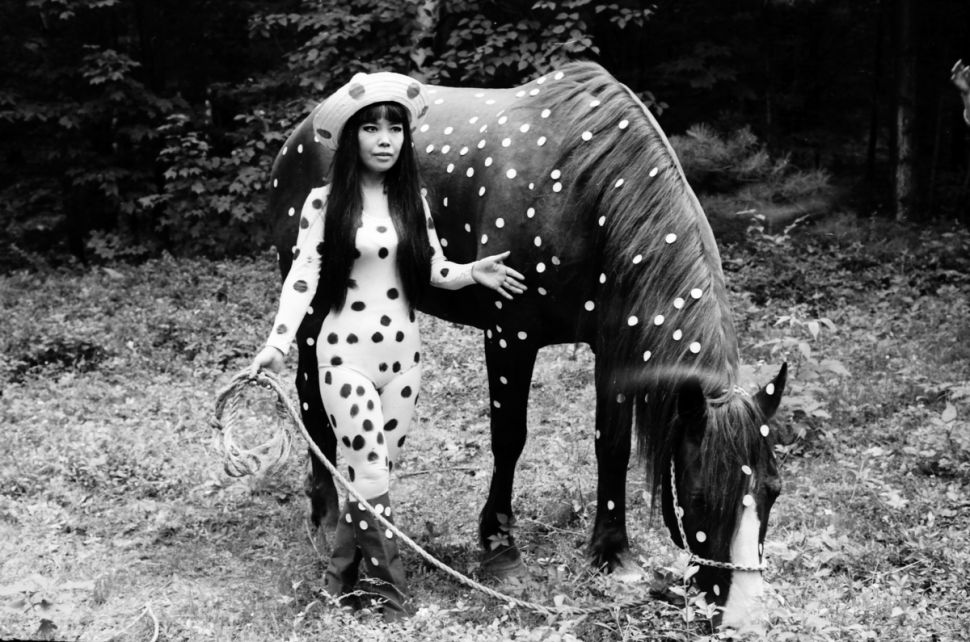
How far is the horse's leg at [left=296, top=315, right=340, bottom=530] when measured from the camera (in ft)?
14.7

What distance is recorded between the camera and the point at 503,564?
13.7 feet

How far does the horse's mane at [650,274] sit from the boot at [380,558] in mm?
1100

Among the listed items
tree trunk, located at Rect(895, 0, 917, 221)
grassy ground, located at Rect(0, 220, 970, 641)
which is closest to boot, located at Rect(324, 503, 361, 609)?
grassy ground, located at Rect(0, 220, 970, 641)

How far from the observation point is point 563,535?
4617 mm

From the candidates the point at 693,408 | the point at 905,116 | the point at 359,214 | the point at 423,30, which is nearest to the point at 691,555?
the point at 693,408

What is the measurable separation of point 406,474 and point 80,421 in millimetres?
2474

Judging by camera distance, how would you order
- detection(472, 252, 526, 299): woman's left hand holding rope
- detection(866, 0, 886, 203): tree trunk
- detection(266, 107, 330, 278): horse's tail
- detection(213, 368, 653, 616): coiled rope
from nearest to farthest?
detection(213, 368, 653, 616): coiled rope < detection(472, 252, 526, 299): woman's left hand holding rope < detection(266, 107, 330, 278): horse's tail < detection(866, 0, 886, 203): tree trunk

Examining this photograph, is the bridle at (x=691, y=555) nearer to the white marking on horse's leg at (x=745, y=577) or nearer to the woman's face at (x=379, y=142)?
the white marking on horse's leg at (x=745, y=577)

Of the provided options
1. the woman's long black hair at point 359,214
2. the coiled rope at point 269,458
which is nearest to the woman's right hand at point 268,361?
the coiled rope at point 269,458

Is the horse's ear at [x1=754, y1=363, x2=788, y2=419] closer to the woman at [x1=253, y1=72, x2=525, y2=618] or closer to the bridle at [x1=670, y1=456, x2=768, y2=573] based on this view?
the bridle at [x1=670, y1=456, x2=768, y2=573]

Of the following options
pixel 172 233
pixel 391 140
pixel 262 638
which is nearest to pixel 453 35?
pixel 172 233

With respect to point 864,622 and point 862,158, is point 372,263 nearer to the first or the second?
point 864,622

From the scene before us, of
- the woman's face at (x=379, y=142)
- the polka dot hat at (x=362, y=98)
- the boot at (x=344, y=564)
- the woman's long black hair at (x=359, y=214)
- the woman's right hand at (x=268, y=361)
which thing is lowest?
the boot at (x=344, y=564)

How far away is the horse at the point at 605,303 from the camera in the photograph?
3062 millimetres
